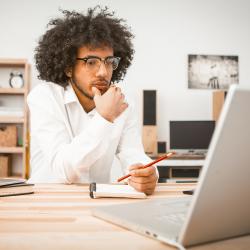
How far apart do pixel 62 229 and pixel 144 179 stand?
0.48 meters

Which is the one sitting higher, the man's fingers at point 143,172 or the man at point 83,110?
the man at point 83,110

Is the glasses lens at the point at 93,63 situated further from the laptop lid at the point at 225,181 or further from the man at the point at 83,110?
the laptop lid at the point at 225,181

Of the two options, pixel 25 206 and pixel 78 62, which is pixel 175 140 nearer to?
pixel 78 62

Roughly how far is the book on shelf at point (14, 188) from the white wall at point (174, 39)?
3374mm

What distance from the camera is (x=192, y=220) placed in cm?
46

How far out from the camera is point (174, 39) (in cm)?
459

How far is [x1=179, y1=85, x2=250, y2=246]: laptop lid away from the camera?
0.43m

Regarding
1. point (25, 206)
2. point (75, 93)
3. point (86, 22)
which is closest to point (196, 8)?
point (86, 22)

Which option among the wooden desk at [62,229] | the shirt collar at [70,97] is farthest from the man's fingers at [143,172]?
the shirt collar at [70,97]

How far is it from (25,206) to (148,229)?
0.39 meters

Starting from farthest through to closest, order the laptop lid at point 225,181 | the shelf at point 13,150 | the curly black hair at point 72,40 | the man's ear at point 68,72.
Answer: the shelf at point 13,150 < the man's ear at point 68,72 < the curly black hair at point 72,40 < the laptop lid at point 225,181

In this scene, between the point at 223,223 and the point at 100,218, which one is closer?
the point at 223,223

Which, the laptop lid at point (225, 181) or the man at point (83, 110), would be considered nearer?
the laptop lid at point (225, 181)

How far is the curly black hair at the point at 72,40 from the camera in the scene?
1.87m
